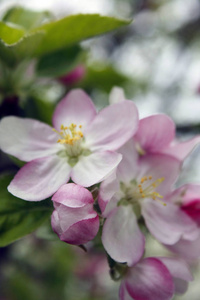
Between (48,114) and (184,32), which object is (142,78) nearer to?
(184,32)

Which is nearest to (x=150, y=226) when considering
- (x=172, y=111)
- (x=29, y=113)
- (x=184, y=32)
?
(x=29, y=113)

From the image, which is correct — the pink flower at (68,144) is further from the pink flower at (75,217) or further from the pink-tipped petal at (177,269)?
the pink-tipped petal at (177,269)

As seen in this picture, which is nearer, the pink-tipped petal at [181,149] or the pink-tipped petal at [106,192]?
the pink-tipped petal at [106,192]

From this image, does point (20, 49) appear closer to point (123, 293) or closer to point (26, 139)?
point (26, 139)

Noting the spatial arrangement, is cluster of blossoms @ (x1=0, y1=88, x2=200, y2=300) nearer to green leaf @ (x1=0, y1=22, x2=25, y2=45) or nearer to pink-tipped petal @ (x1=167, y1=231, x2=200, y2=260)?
pink-tipped petal @ (x1=167, y1=231, x2=200, y2=260)

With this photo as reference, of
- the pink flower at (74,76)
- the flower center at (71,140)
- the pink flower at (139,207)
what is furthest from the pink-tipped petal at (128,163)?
the pink flower at (74,76)

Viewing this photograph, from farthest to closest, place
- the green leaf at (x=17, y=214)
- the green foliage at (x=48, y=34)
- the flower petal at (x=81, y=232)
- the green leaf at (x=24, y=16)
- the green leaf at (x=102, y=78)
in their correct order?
the green leaf at (x=102, y=78) < the green leaf at (x=24, y=16) < the green foliage at (x=48, y=34) < the green leaf at (x=17, y=214) < the flower petal at (x=81, y=232)
